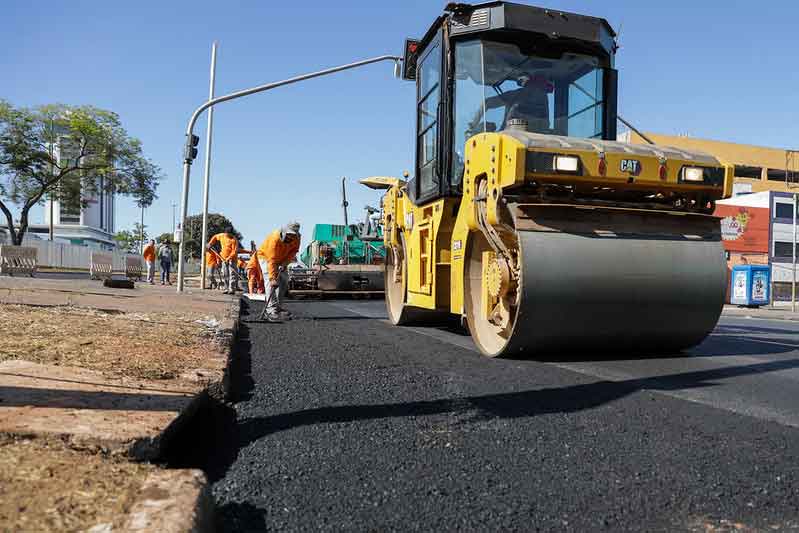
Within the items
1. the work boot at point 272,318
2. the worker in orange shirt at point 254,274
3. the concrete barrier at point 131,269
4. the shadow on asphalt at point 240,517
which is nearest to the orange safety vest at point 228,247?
the worker in orange shirt at point 254,274

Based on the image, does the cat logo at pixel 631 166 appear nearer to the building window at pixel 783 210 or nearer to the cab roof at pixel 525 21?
the cab roof at pixel 525 21

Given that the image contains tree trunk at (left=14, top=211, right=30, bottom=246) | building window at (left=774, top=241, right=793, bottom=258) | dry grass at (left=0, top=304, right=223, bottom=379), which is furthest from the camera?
building window at (left=774, top=241, right=793, bottom=258)

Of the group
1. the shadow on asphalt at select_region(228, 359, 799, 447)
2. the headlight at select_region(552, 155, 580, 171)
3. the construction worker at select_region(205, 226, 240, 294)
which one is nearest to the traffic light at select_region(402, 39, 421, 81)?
the headlight at select_region(552, 155, 580, 171)

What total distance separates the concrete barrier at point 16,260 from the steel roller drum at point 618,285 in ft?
56.6

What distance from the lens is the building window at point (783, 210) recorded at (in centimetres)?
3275

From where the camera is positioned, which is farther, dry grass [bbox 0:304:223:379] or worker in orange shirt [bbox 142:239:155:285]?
worker in orange shirt [bbox 142:239:155:285]

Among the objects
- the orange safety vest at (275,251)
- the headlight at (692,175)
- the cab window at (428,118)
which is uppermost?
the cab window at (428,118)

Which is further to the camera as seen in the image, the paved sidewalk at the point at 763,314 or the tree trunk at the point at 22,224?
the tree trunk at the point at 22,224

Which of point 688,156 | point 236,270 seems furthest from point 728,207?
point 688,156

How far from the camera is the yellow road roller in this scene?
479 centimetres

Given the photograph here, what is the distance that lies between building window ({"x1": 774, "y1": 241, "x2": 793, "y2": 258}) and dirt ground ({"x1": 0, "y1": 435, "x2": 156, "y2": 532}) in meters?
36.3

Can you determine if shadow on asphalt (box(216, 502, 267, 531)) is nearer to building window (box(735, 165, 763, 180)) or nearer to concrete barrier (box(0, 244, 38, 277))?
concrete barrier (box(0, 244, 38, 277))

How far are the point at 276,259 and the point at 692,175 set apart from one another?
560cm

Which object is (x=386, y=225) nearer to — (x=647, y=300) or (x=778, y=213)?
(x=647, y=300)
